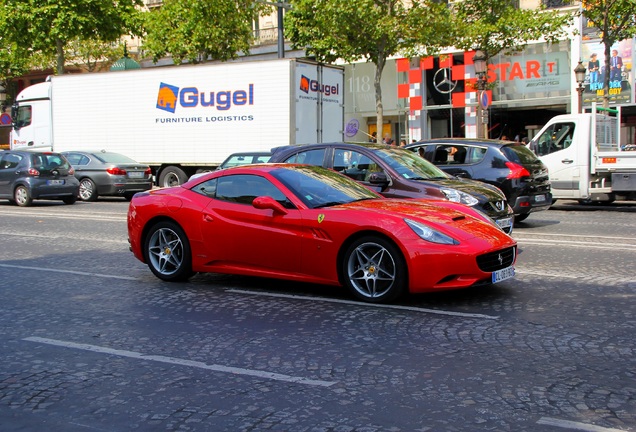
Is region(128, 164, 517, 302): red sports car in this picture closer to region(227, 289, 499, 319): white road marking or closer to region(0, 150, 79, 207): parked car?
region(227, 289, 499, 319): white road marking

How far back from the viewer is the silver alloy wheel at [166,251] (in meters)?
9.08

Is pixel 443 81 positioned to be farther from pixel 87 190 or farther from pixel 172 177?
pixel 87 190

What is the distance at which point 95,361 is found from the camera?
583 cm

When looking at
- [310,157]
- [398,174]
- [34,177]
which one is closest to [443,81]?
[34,177]

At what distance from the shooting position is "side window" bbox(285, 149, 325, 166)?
12.3 metres

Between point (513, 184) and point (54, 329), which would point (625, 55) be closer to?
point (513, 184)

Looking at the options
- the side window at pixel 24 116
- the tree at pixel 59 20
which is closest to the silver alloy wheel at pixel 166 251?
the side window at pixel 24 116

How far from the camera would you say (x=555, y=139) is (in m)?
18.8

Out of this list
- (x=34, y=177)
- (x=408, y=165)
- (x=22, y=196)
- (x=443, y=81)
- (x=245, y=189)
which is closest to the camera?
(x=245, y=189)

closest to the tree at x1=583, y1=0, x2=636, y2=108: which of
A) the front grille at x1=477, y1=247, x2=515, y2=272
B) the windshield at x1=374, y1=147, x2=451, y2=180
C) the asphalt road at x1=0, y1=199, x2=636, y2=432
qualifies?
the windshield at x1=374, y1=147, x2=451, y2=180

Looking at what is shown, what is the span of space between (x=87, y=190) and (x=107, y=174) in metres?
0.94

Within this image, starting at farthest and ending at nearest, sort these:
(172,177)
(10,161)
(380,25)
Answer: (380,25), (172,177), (10,161)

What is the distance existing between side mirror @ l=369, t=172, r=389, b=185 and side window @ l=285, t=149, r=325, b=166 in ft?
3.55

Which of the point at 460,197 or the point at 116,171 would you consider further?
the point at 116,171
